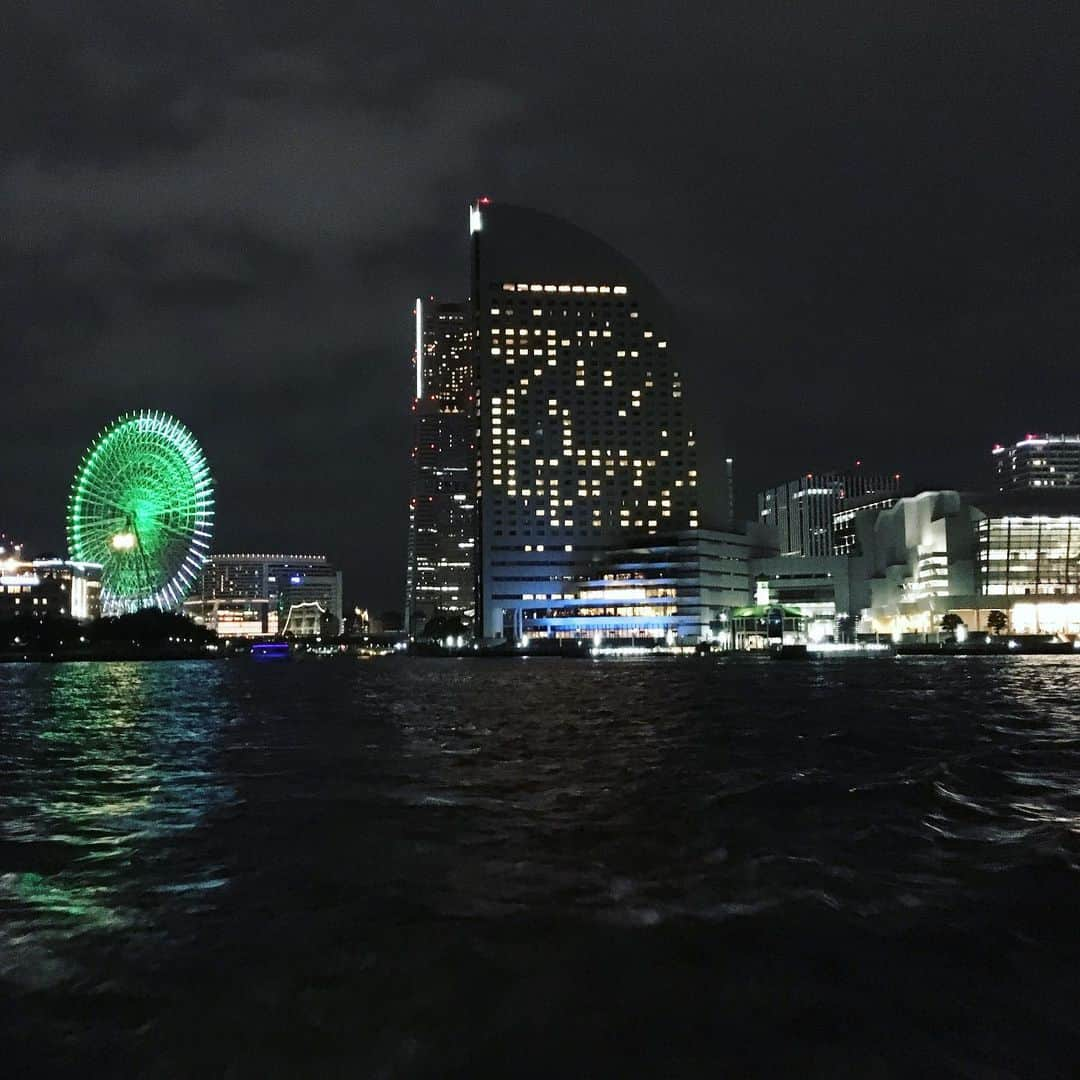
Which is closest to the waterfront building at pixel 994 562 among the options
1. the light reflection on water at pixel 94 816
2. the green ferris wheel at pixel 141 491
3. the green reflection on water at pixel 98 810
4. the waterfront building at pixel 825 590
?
the waterfront building at pixel 825 590

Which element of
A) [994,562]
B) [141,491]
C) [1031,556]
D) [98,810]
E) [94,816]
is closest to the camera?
[94,816]

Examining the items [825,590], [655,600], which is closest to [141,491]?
[655,600]

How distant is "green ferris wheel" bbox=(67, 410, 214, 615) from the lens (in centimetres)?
11894

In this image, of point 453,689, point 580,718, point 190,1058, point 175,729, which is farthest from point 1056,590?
point 190,1058

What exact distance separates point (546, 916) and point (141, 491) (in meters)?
117

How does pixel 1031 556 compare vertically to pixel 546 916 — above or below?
above

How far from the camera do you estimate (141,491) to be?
11931cm

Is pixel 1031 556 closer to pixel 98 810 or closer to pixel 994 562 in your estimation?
pixel 994 562

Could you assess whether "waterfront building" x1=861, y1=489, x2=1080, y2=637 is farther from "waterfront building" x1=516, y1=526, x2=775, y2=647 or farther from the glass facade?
"waterfront building" x1=516, y1=526, x2=775, y2=647

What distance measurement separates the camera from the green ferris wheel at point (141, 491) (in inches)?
4683

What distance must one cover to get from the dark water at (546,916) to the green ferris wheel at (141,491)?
94354 millimetres

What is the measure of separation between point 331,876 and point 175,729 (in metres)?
30.9

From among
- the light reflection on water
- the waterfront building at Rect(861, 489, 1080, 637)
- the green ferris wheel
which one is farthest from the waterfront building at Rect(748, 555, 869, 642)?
the light reflection on water

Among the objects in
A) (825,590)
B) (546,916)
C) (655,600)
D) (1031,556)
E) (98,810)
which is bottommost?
(98,810)
